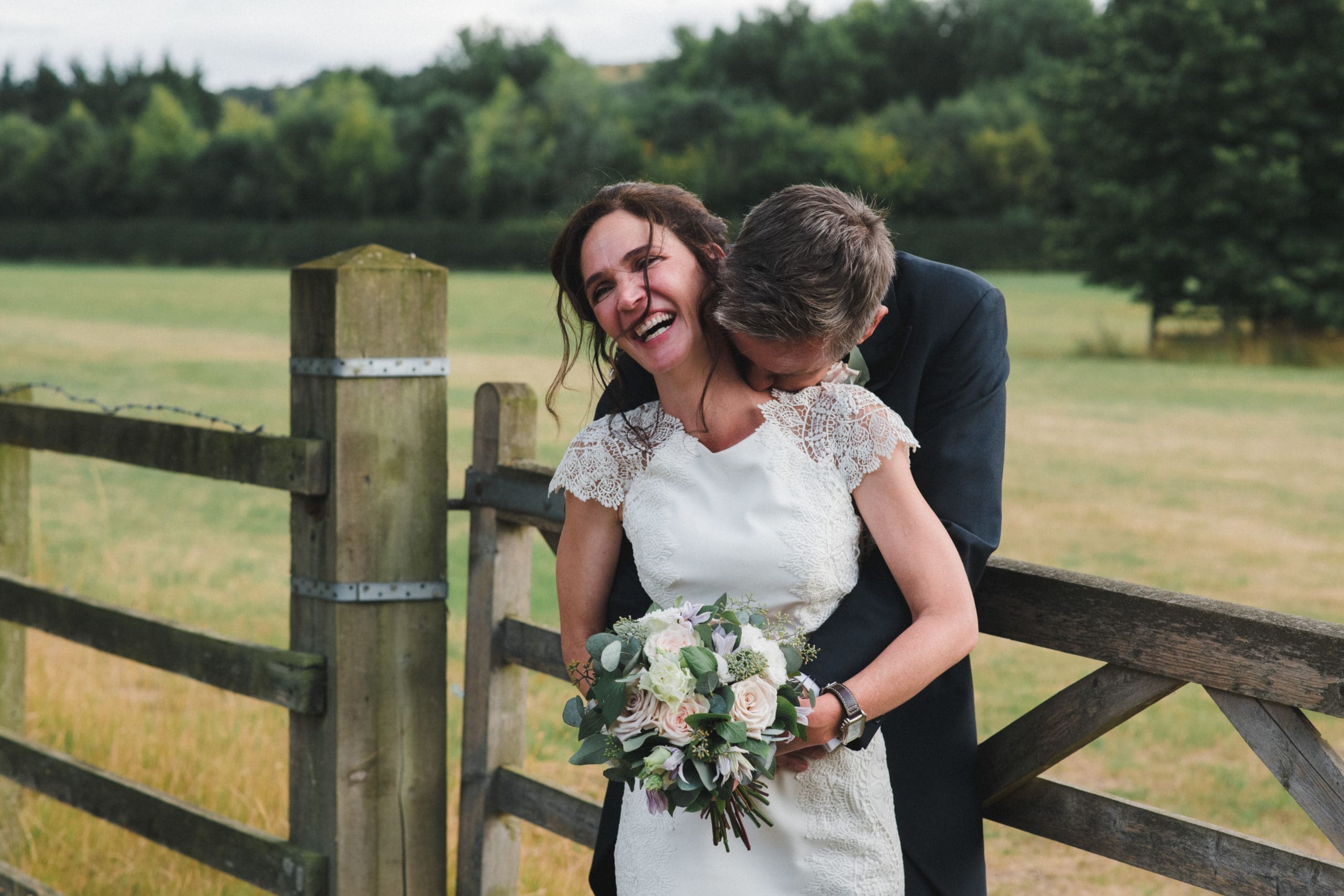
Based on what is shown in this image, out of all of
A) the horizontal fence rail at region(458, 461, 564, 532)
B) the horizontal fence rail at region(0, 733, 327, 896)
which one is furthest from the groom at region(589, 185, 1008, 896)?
the horizontal fence rail at region(0, 733, 327, 896)

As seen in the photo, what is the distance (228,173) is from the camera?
87438 mm

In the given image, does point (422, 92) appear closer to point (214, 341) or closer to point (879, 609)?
point (214, 341)

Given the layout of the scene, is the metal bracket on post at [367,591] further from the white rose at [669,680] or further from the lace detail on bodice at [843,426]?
the white rose at [669,680]

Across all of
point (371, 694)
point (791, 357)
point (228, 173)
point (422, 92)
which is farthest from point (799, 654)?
point (422, 92)

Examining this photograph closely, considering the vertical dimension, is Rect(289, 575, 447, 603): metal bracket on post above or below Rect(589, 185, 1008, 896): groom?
below

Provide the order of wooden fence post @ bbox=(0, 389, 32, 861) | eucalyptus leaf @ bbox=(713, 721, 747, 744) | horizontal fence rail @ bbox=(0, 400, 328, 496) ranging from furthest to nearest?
wooden fence post @ bbox=(0, 389, 32, 861), horizontal fence rail @ bbox=(0, 400, 328, 496), eucalyptus leaf @ bbox=(713, 721, 747, 744)

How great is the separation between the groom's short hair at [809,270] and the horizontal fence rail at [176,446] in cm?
132

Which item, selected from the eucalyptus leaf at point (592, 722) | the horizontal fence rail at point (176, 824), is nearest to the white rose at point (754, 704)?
the eucalyptus leaf at point (592, 722)

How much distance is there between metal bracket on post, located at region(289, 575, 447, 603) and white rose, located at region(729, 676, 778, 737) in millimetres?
1386

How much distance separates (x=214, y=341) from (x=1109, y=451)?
20572 mm

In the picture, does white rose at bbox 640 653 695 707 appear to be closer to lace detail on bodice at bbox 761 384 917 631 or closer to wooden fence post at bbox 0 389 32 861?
lace detail on bodice at bbox 761 384 917 631

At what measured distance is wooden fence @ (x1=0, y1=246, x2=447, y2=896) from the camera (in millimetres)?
2869

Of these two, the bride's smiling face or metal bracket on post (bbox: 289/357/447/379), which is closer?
the bride's smiling face

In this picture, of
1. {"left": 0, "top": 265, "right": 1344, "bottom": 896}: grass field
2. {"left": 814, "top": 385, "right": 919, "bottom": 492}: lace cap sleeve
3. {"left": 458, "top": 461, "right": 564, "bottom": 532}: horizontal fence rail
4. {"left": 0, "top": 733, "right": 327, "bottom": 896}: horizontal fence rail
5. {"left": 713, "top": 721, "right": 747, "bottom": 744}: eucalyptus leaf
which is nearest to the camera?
{"left": 713, "top": 721, "right": 747, "bottom": 744}: eucalyptus leaf
